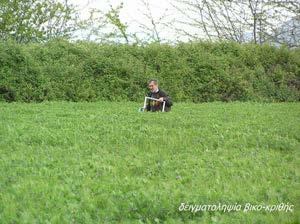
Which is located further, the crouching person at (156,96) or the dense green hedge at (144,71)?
the dense green hedge at (144,71)

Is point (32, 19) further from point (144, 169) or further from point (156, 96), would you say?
point (144, 169)

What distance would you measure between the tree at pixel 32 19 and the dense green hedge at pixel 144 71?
4.99 meters

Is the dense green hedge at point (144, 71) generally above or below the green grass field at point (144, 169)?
above

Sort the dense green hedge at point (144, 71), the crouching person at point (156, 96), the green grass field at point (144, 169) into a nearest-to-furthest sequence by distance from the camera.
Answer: the green grass field at point (144, 169) → the crouching person at point (156, 96) → the dense green hedge at point (144, 71)

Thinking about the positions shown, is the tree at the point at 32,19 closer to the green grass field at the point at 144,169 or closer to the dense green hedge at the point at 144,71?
the dense green hedge at the point at 144,71

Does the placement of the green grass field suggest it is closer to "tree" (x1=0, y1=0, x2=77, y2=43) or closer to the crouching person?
the crouching person

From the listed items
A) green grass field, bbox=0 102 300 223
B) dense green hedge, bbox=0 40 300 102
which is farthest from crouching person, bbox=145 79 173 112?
dense green hedge, bbox=0 40 300 102

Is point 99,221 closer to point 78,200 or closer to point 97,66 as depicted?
point 78,200

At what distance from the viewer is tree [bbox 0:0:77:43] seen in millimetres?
24906

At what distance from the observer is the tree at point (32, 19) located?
24.9 m

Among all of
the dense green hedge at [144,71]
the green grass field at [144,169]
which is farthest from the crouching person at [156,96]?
the dense green hedge at [144,71]

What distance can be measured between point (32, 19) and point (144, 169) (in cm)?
2028

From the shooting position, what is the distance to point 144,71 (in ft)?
69.6

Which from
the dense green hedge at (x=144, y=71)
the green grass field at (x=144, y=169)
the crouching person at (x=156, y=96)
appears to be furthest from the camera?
the dense green hedge at (x=144, y=71)
